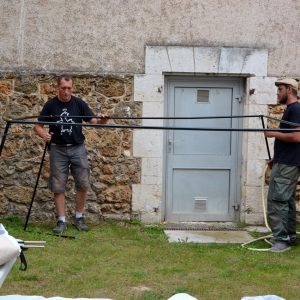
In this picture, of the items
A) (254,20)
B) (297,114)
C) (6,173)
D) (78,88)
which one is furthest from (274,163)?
(6,173)

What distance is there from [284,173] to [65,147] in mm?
2270

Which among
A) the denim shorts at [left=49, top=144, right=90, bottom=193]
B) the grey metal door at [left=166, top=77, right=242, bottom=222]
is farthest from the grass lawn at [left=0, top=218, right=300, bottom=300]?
the grey metal door at [left=166, top=77, right=242, bottom=222]

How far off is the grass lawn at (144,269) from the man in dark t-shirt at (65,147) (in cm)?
41

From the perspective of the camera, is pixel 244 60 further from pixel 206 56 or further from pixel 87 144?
pixel 87 144

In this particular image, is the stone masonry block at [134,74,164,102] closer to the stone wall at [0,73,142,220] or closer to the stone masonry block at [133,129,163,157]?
the stone wall at [0,73,142,220]

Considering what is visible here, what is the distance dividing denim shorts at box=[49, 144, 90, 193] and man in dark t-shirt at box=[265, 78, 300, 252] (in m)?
1.98

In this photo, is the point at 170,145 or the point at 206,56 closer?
the point at 206,56

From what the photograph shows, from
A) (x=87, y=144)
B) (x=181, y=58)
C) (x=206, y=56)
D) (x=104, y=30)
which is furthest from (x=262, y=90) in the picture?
(x=87, y=144)

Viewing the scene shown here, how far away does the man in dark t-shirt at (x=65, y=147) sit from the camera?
6.84 meters

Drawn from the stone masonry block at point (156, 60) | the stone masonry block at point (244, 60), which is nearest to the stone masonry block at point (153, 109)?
the stone masonry block at point (156, 60)

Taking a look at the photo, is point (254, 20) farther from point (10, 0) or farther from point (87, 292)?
point (87, 292)

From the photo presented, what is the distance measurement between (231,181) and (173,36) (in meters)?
1.81

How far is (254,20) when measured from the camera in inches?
295

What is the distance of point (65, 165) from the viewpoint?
275 inches
